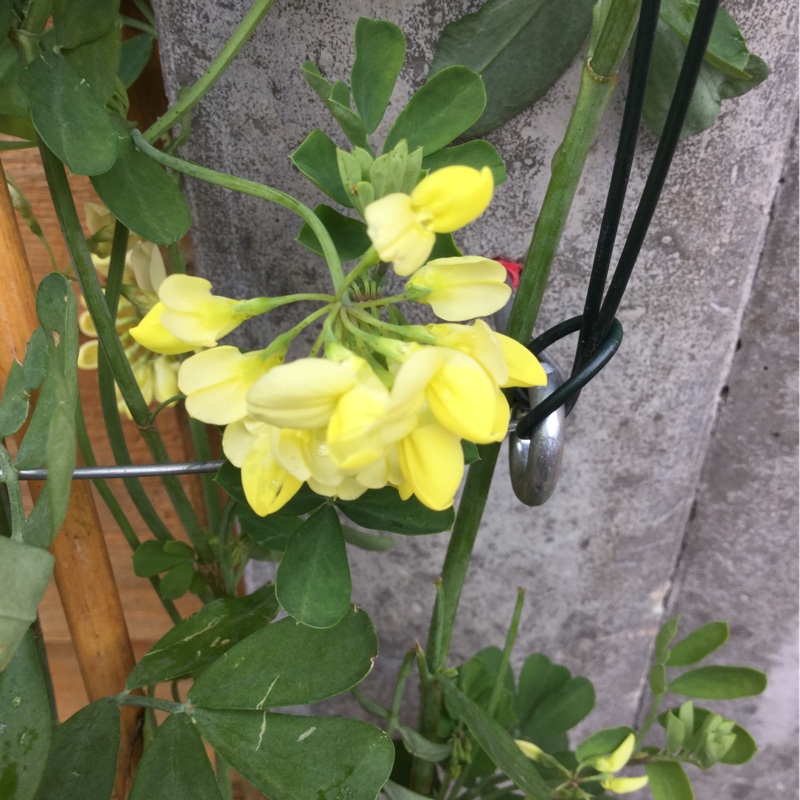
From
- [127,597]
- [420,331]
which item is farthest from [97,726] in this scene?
[127,597]

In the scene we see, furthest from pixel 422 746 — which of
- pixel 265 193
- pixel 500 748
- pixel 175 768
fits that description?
pixel 265 193

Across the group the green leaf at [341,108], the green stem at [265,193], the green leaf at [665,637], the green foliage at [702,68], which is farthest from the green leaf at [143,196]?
the green leaf at [665,637]

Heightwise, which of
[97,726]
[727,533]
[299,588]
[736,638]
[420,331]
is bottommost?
[736,638]

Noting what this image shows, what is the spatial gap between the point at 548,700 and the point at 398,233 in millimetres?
599

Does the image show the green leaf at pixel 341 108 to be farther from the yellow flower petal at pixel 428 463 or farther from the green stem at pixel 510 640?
the green stem at pixel 510 640

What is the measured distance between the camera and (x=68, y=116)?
0.40m

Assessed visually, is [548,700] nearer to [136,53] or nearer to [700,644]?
[700,644]

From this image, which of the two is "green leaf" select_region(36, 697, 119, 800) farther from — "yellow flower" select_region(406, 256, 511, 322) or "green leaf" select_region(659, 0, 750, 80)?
"green leaf" select_region(659, 0, 750, 80)

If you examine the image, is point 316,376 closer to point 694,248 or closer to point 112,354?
point 112,354

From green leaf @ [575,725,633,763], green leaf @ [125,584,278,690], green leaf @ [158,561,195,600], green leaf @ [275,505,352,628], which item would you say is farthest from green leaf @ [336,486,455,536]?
green leaf @ [575,725,633,763]

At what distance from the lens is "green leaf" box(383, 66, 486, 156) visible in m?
0.41

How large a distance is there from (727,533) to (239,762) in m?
0.66

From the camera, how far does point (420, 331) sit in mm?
312

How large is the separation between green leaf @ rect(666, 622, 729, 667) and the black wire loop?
0.91ft
